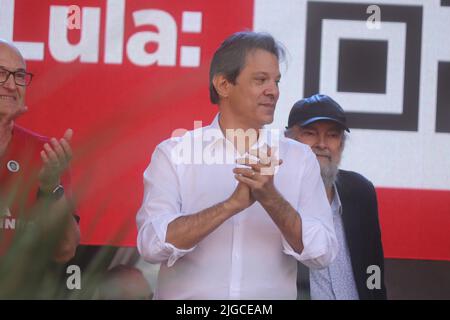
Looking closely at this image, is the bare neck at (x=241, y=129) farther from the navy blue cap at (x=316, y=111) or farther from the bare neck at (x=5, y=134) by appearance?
the bare neck at (x=5, y=134)

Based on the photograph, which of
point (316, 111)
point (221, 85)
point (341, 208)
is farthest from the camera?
point (316, 111)

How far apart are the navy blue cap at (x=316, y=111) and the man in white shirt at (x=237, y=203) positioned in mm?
273

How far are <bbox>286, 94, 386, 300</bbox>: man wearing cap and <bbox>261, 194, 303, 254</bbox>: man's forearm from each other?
37cm

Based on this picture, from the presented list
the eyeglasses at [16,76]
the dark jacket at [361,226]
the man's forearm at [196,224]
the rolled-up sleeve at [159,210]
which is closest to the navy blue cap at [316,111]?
the dark jacket at [361,226]

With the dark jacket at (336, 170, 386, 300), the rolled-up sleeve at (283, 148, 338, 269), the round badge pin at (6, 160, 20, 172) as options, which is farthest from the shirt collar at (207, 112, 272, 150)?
the round badge pin at (6, 160, 20, 172)

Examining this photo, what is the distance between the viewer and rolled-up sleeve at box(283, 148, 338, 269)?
72.3 inches

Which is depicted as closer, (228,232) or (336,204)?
(228,232)

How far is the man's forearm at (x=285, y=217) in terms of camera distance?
181cm

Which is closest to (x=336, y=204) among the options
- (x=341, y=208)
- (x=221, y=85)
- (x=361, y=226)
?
(x=341, y=208)

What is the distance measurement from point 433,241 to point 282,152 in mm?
741

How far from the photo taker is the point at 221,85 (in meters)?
2.13

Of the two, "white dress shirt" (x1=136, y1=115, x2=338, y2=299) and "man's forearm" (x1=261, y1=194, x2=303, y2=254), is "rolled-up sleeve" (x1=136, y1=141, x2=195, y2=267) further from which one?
"man's forearm" (x1=261, y1=194, x2=303, y2=254)

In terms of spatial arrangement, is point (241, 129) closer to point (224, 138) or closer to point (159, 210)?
point (224, 138)

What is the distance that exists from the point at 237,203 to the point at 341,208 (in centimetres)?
58
